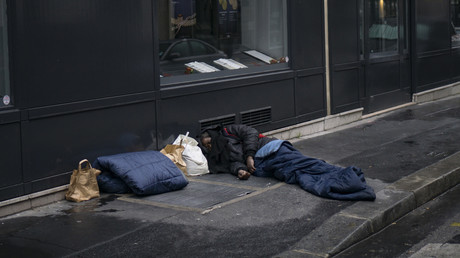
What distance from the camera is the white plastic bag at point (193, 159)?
8789 millimetres

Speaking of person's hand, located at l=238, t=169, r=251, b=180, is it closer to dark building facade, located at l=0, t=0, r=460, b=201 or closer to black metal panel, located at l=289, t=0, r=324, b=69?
dark building facade, located at l=0, t=0, r=460, b=201

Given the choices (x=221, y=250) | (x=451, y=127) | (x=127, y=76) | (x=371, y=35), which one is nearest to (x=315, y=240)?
(x=221, y=250)

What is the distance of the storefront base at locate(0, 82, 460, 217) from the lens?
7.18 m

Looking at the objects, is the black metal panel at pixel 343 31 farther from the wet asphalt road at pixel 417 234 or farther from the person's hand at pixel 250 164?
the wet asphalt road at pixel 417 234

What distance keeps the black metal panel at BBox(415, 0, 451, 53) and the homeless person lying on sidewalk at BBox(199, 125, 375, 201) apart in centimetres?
773

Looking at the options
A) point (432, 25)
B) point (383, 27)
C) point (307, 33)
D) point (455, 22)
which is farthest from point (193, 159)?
point (455, 22)

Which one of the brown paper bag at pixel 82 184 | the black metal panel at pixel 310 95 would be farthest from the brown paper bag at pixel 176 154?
the black metal panel at pixel 310 95

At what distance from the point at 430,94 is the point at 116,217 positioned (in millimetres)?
10588

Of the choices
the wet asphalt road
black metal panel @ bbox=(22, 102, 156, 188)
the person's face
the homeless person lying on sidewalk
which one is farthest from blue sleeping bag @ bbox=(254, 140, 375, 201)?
black metal panel @ bbox=(22, 102, 156, 188)

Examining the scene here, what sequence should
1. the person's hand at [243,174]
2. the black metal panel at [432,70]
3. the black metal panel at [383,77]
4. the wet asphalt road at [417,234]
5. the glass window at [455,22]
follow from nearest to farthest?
the wet asphalt road at [417,234] → the person's hand at [243,174] → the black metal panel at [383,77] → the black metal panel at [432,70] → the glass window at [455,22]

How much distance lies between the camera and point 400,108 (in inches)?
577

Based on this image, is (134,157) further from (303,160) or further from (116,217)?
(303,160)

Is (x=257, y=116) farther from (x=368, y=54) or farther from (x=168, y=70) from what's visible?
(x=368, y=54)

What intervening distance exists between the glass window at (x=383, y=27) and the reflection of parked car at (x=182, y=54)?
4497 millimetres
